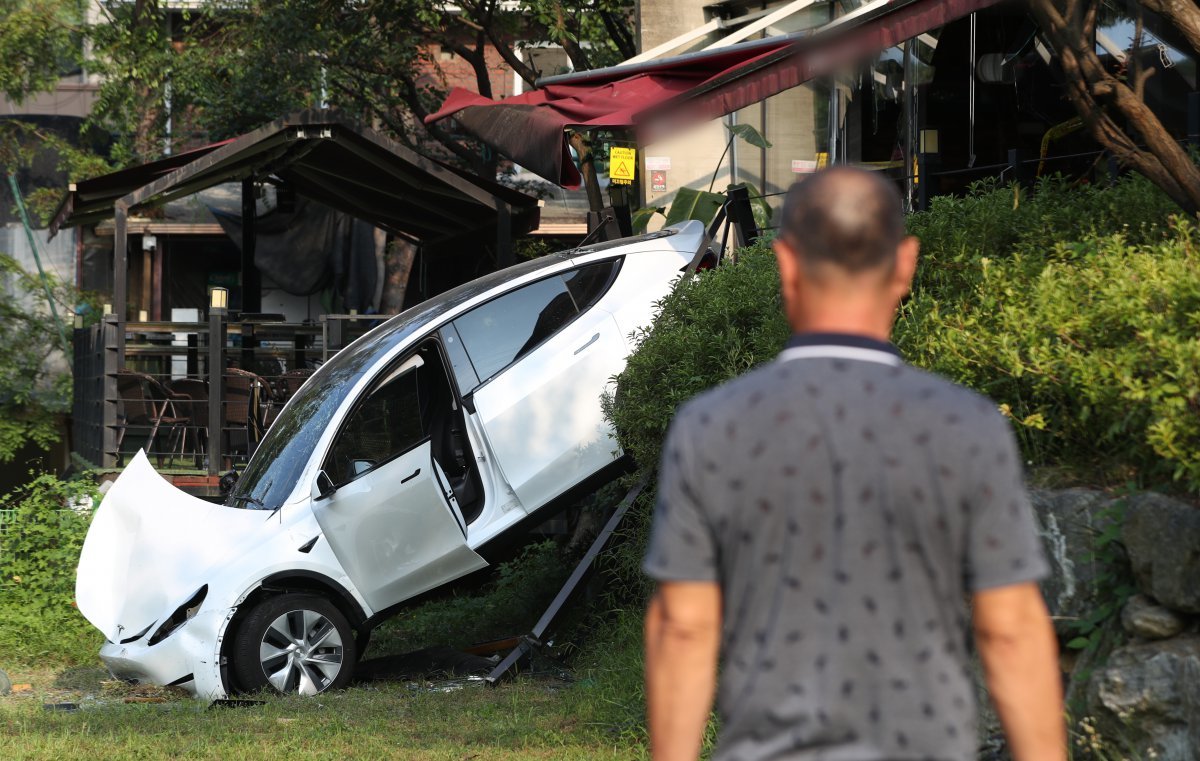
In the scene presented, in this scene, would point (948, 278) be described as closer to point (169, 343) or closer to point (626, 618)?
point (626, 618)

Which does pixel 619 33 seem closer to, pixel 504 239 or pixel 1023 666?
pixel 504 239

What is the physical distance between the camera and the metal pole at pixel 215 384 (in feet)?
41.2

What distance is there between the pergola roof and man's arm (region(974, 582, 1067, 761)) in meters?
11.6

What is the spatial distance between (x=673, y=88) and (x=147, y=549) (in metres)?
4.89

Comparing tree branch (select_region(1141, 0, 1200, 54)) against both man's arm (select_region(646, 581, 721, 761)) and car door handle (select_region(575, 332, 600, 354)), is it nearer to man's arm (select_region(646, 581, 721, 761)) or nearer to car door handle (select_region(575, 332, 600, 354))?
car door handle (select_region(575, 332, 600, 354))

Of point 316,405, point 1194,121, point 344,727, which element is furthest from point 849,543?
point 316,405

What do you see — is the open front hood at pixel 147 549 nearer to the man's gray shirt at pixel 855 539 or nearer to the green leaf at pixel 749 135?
the green leaf at pixel 749 135

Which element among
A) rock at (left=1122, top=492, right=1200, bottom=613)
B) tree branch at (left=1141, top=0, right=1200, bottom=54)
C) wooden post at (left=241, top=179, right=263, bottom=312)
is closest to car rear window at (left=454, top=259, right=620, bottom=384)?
tree branch at (left=1141, top=0, right=1200, bottom=54)

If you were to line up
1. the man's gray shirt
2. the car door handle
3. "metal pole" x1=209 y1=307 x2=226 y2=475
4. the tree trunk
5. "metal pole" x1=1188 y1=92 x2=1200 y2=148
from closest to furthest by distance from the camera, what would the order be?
the man's gray shirt → the tree trunk → "metal pole" x1=1188 y1=92 x2=1200 y2=148 → the car door handle → "metal pole" x1=209 y1=307 x2=226 y2=475

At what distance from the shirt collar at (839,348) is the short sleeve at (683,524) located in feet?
0.71

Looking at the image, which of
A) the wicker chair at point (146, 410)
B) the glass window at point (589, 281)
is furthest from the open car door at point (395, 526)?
the wicker chair at point (146, 410)

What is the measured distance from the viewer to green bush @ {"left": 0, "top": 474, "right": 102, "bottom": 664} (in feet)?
34.0

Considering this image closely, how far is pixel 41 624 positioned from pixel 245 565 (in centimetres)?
349

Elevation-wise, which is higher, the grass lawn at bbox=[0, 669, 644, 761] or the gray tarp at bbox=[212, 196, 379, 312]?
the gray tarp at bbox=[212, 196, 379, 312]
